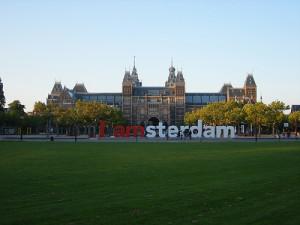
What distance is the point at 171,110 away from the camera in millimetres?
149875

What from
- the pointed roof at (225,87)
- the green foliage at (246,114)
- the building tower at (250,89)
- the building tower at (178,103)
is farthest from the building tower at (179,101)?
the green foliage at (246,114)

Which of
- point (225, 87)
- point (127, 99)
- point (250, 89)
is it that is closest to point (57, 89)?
point (127, 99)

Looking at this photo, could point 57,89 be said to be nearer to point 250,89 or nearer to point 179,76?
point 179,76

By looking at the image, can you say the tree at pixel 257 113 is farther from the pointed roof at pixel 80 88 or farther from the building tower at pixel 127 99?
the pointed roof at pixel 80 88

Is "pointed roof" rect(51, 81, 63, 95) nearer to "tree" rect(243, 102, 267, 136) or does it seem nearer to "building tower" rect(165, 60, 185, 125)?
"building tower" rect(165, 60, 185, 125)

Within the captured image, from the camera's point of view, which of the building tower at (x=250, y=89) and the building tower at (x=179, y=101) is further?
the building tower at (x=179, y=101)

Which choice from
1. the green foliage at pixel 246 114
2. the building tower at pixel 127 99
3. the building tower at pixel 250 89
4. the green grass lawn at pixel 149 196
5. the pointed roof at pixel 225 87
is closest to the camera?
the green grass lawn at pixel 149 196

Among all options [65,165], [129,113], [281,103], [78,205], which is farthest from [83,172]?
[129,113]

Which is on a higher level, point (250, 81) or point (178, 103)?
point (250, 81)

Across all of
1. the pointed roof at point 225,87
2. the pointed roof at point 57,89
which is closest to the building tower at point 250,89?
the pointed roof at point 225,87

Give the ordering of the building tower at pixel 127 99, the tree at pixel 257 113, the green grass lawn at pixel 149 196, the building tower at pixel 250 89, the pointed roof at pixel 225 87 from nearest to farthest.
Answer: the green grass lawn at pixel 149 196 < the tree at pixel 257 113 < the building tower at pixel 250 89 < the building tower at pixel 127 99 < the pointed roof at pixel 225 87

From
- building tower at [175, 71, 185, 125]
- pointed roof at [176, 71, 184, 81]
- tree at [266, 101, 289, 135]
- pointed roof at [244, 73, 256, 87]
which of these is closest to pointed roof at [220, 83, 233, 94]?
pointed roof at [244, 73, 256, 87]

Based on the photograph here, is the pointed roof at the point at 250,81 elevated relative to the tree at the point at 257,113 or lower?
elevated

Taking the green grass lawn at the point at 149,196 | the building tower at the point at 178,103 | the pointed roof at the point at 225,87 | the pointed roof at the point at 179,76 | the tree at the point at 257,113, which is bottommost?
the green grass lawn at the point at 149,196
